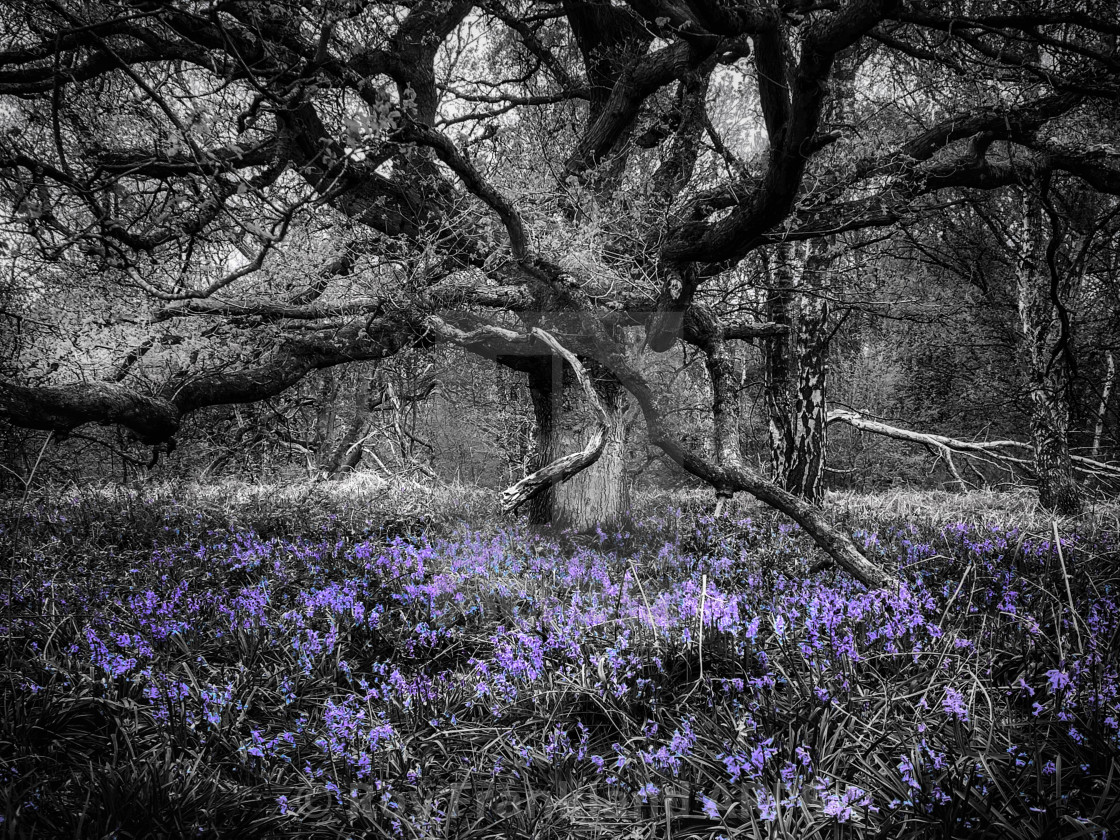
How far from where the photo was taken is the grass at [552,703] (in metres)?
2.24

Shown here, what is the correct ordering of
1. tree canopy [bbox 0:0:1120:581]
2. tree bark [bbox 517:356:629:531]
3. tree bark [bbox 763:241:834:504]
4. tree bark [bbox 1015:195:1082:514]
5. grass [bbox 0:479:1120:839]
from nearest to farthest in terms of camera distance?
grass [bbox 0:479:1120:839]
tree canopy [bbox 0:0:1120:581]
tree bark [bbox 517:356:629:531]
tree bark [bbox 763:241:834:504]
tree bark [bbox 1015:195:1082:514]

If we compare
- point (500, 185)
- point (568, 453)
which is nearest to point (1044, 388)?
point (568, 453)

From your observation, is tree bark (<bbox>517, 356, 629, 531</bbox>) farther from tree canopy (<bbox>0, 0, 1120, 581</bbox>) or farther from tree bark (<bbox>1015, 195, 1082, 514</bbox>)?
tree bark (<bbox>1015, 195, 1082, 514</bbox>)

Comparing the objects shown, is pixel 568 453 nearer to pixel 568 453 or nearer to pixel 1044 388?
pixel 568 453

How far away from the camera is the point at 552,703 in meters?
3.07

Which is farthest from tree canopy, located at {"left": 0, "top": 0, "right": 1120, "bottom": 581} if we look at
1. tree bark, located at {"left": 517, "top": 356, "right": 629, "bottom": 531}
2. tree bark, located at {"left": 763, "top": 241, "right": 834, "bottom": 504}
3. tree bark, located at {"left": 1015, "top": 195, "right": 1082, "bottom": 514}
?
tree bark, located at {"left": 1015, "top": 195, "right": 1082, "bottom": 514}

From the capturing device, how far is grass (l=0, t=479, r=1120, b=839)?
2236 millimetres

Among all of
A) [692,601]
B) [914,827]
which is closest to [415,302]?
[692,601]

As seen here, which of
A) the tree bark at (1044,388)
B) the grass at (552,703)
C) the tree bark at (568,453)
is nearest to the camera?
the grass at (552,703)

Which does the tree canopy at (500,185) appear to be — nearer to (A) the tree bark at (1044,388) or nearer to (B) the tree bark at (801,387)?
(B) the tree bark at (801,387)

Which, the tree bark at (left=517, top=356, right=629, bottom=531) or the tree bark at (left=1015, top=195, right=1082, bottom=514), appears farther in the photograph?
the tree bark at (left=1015, top=195, right=1082, bottom=514)

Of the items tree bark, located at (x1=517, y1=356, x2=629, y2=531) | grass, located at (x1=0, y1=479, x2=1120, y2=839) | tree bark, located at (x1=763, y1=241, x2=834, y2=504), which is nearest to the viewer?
grass, located at (x1=0, y1=479, x2=1120, y2=839)

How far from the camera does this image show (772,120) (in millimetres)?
4379

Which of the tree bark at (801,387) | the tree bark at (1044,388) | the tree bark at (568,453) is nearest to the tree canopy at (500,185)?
the tree bark at (568,453)
